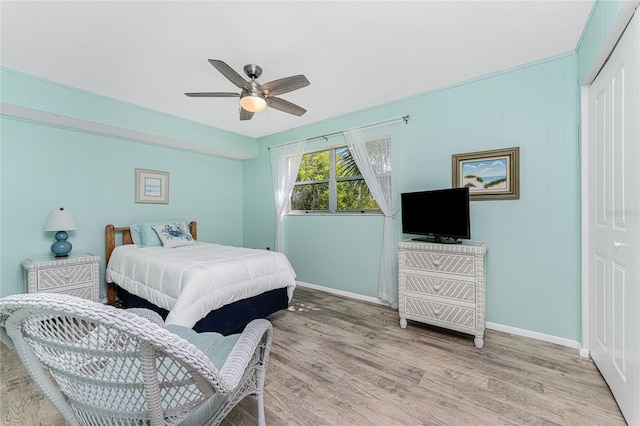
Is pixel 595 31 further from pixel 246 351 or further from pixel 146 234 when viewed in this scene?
pixel 146 234

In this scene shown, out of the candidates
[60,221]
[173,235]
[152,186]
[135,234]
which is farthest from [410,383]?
[152,186]

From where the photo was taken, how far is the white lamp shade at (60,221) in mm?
2973

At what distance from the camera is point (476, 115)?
279 cm

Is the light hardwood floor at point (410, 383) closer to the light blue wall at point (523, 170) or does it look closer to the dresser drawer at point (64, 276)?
the light blue wall at point (523, 170)

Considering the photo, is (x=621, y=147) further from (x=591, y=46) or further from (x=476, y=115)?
(x=476, y=115)

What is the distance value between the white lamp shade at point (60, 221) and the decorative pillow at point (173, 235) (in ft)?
2.79

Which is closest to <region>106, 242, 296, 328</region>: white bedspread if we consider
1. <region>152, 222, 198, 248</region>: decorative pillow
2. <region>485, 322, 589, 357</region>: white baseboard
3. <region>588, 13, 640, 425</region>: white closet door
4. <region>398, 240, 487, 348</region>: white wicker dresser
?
<region>152, 222, 198, 248</region>: decorative pillow

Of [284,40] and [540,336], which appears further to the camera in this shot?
[540,336]

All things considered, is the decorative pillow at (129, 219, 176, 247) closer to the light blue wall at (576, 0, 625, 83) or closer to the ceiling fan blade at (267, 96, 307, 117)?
the ceiling fan blade at (267, 96, 307, 117)

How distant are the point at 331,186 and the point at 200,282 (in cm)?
235

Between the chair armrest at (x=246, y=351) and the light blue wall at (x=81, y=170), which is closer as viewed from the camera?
the chair armrest at (x=246, y=351)

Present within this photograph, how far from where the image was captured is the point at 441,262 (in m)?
2.55

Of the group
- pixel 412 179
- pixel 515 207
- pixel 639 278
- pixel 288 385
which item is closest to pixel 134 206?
pixel 288 385

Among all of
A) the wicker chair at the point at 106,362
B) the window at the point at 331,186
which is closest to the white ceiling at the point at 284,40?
the window at the point at 331,186
